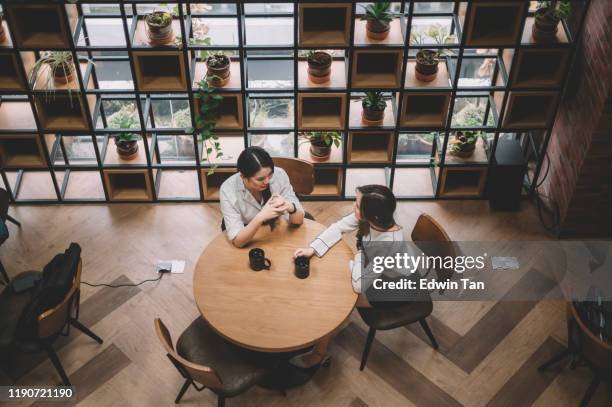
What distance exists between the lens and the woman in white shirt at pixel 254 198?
366 cm

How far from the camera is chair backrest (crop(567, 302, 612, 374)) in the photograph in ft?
10.6

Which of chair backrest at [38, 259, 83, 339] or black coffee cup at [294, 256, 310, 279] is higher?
black coffee cup at [294, 256, 310, 279]

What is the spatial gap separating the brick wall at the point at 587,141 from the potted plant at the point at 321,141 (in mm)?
1810

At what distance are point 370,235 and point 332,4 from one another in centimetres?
171

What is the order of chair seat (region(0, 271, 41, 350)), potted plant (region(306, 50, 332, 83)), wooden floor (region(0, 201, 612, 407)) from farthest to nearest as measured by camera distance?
potted plant (region(306, 50, 332, 83)) → wooden floor (region(0, 201, 612, 407)) → chair seat (region(0, 271, 41, 350))

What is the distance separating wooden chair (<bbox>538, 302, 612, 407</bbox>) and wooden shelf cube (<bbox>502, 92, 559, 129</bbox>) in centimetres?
185

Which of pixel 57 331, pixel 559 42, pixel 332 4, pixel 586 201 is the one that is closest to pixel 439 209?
pixel 586 201

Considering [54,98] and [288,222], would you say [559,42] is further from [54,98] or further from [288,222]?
[54,98]

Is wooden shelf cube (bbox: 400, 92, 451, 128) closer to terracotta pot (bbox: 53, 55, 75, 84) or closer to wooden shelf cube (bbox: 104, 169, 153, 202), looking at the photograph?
wooden shelf cube (bbox: 104, 169, 153, 202)

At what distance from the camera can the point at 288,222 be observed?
3.93m

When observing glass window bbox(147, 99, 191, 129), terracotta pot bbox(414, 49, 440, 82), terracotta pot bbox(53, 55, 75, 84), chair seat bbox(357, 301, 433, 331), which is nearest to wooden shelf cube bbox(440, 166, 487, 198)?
terracotta pot bbox(414, 49, 440, 82)

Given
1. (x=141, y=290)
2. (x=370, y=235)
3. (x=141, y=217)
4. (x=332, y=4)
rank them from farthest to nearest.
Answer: (x=141, y=217) < (x=141, y=290) < (x=332, y=4) < (x=370, y=235)

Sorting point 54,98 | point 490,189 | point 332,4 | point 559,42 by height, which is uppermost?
point 332,4

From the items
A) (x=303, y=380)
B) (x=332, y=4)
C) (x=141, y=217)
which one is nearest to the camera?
(x=303, y=380)
